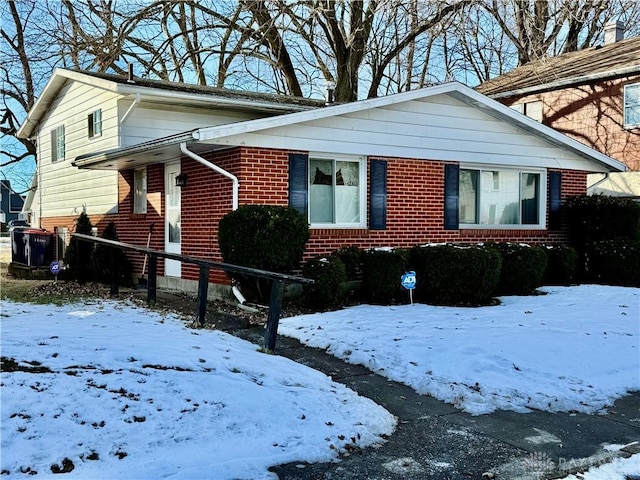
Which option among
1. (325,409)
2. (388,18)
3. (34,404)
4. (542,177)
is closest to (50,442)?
(34,404)

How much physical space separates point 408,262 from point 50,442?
25.0ft

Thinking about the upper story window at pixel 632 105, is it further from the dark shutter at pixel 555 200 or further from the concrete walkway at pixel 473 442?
the concrete walkway at pixel 473 442

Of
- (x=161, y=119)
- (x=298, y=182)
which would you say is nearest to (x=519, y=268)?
(x=298, y=182)

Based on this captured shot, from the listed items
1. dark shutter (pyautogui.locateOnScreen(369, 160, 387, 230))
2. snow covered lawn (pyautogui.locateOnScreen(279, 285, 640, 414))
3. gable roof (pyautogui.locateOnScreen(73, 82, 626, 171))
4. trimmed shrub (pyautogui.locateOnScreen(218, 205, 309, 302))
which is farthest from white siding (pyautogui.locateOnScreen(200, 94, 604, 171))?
snow covered lawn (pyautogui.locateOnScreen(279, 285, 640, 414))

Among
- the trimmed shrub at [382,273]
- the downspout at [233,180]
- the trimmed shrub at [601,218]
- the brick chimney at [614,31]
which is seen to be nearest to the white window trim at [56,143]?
the downspout at [233,180]

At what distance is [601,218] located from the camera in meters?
13.2

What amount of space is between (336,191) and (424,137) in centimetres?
221

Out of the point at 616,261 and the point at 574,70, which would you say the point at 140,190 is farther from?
the point at 574,70

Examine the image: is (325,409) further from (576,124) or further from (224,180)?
(576,124)

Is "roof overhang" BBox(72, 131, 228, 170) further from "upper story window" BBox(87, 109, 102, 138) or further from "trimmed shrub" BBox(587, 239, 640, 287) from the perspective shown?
"trimmed shrub" BBox(587, 239, 640, 287)

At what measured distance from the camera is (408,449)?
4.34 metres

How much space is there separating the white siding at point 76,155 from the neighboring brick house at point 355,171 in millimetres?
315

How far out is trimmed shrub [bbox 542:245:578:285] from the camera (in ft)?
41.0

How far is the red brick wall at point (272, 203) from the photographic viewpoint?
10.3m
